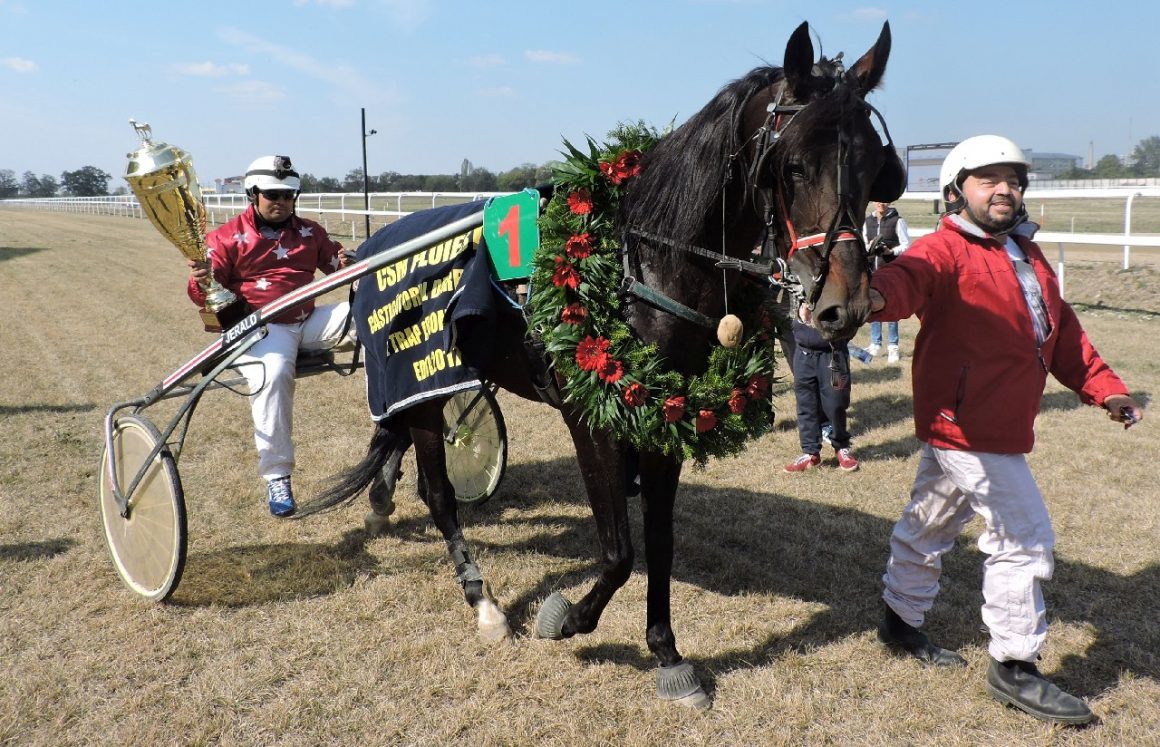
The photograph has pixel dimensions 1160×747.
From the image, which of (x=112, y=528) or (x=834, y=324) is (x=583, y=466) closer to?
(x=834, y=324)

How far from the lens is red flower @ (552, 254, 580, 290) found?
3021 millimetres

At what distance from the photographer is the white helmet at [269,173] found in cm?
440

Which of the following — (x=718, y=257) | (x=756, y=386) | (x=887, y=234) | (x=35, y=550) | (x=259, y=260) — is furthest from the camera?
(x=887, y=234)

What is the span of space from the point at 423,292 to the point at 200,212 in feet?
3.66

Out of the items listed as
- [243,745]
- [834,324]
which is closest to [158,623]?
[243,745]

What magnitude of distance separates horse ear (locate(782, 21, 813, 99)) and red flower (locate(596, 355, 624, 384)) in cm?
100

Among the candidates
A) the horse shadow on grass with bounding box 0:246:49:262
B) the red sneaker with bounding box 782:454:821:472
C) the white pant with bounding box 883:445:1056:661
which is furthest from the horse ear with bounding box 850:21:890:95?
the horse shadow on grass with bounding box 0:246:49:262

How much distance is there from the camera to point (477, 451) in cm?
523

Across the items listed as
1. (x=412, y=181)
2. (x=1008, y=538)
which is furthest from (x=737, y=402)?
(x=412, y=181)

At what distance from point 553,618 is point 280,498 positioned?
5.10ft

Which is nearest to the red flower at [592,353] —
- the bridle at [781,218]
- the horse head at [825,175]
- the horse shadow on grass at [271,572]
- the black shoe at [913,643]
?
the bridle at [781,218]

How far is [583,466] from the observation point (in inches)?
129

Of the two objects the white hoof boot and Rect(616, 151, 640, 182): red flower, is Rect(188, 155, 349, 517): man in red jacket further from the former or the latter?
Rect(616, 151, 640, 182): red flower

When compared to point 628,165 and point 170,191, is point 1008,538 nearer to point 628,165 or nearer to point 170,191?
point 628,165
